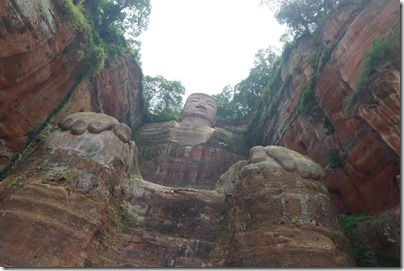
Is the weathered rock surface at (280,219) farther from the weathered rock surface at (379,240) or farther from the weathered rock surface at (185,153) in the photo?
the weathered rock surface at (185,153)

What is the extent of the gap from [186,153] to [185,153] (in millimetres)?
66

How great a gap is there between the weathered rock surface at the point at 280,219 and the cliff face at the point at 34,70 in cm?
797

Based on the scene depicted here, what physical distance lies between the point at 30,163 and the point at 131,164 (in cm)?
355

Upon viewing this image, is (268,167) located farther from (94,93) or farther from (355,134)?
(94,93)

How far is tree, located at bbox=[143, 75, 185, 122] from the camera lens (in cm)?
3138

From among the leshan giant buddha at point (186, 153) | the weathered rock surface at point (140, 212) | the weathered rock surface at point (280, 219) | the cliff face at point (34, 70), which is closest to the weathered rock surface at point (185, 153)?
the leshan giant buddha at point (186, 153)

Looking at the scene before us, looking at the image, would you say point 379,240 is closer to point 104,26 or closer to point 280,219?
point 280,219

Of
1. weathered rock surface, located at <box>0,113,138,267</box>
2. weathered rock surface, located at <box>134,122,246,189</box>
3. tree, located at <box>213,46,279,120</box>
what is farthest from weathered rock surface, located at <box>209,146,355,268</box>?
tree, located at <box>213,46,279,120</box>

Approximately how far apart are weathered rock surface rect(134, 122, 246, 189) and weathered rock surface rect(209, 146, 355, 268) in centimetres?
966

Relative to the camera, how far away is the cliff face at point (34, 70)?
10898 mm

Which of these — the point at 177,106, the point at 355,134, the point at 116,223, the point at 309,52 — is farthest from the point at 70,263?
the point at 177,106

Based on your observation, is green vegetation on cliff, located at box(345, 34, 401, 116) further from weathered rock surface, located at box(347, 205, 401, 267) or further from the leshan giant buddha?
the leshan giant buddha

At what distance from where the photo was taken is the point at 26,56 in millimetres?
12078

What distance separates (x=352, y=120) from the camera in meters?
13.8
